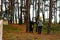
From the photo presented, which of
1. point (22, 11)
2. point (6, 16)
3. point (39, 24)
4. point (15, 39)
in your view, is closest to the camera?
point (15, 39)

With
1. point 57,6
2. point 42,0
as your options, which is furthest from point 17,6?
point 57,6

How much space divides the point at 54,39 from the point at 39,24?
2.26 meters

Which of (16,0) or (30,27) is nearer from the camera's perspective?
(30,27)

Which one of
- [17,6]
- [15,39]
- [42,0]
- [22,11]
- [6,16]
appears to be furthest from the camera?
[42,0]

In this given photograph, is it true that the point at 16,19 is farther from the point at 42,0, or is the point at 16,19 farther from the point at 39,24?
the point at 39,24

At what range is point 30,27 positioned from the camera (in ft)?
69.3

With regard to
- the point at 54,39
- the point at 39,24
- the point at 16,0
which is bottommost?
the point at 54,39

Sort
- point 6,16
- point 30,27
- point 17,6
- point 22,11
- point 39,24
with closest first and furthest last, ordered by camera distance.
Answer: point 39,24 → point 30,27 → point 6,16 → point 22,11 → point 17,6

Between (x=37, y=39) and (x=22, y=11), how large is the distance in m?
26.4

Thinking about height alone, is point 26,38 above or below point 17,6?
below

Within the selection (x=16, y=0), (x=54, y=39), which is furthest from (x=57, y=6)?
(x=54, y=39)

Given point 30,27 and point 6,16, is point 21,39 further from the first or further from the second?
point 6,16

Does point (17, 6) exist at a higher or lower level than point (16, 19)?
higher

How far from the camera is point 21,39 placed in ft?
51.5
